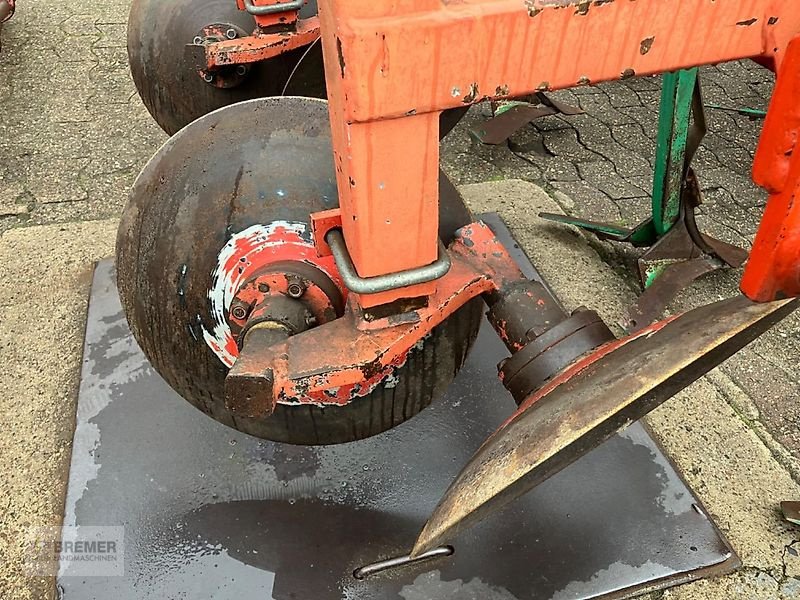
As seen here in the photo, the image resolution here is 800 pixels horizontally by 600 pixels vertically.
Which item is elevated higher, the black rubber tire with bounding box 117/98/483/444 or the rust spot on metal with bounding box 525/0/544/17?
the rust spot on metal with bounding box 525/0/544/17

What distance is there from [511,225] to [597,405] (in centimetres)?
163

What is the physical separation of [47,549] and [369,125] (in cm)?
126

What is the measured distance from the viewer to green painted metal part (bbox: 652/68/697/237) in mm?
2141

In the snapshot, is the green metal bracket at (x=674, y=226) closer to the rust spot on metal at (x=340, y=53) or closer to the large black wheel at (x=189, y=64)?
the large black wheel at (x=189, y=64)

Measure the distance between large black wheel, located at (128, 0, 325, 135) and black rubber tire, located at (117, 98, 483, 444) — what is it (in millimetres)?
669

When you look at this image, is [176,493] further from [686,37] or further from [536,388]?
[686,37]

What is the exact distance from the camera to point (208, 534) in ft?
5.23

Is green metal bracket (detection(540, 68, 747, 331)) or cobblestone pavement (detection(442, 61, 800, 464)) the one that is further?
cobblestone pavement (detection(442, 61, 800, 464))

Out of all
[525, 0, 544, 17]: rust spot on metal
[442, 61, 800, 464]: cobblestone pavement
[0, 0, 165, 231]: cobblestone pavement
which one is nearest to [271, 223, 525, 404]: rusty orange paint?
[525, 0, 544, 17]: rust spot on metal

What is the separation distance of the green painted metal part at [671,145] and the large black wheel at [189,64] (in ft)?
3.46

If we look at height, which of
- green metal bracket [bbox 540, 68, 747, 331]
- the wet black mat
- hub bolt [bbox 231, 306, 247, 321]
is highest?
hub bolt [bbox 231, 306, 247, 321]

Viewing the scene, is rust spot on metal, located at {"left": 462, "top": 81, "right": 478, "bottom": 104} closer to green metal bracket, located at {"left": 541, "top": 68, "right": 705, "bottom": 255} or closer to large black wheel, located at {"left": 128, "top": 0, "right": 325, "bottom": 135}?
large black wheel, located at {"left": 128, "top": 0, "right": 325, "bottom": 135}

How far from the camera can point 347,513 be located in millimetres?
1638

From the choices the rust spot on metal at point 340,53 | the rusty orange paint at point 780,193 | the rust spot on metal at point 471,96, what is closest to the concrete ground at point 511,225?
the rusty orange paint at point 780,193
